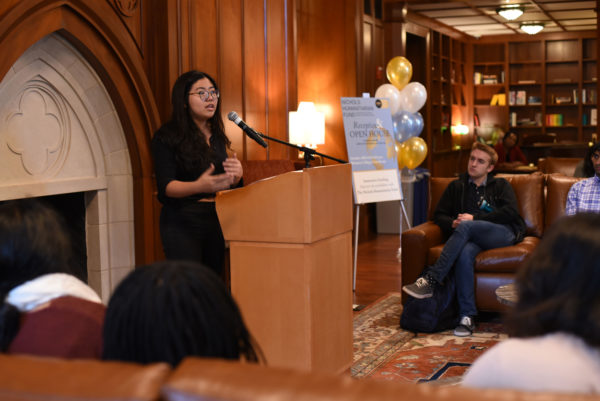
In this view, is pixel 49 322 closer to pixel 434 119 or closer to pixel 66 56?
pixel 66 56

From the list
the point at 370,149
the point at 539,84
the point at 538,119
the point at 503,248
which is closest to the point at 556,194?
the point at 503,248

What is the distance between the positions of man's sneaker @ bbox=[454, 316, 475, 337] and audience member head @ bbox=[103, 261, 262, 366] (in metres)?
3.64

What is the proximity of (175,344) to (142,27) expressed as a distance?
3867mm

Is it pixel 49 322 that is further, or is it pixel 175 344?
pixel 49 322

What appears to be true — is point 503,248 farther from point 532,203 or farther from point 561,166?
point 561,166

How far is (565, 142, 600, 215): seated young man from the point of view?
4855mm

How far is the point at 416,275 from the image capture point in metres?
5.12

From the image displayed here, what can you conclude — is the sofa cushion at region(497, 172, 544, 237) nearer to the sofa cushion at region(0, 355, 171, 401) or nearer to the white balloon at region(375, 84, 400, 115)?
the white balloon at region(375, 84, 400, 115)

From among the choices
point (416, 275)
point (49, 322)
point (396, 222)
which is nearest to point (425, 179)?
point (396, 222)

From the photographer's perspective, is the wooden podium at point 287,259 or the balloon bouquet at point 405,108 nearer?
the wooden podium at point 287,259

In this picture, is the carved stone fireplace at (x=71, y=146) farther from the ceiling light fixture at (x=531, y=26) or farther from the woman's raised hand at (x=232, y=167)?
the ceiling light fixture at (x=531, y=26)

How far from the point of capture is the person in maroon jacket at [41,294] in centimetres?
146

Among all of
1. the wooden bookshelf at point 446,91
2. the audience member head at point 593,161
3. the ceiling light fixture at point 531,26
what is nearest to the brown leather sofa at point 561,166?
the audience member head at point 593,161

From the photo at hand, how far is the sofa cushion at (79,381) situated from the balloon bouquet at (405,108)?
7318 millimetres
